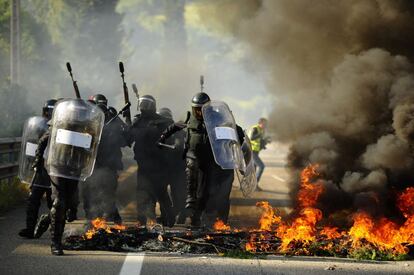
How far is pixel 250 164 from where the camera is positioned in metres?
12.1

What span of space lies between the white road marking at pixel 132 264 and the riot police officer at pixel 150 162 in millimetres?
3291

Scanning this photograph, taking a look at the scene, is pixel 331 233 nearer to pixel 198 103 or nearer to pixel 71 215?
pixel 198 103

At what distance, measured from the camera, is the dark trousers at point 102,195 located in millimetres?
12203

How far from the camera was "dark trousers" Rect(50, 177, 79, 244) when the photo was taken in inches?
360

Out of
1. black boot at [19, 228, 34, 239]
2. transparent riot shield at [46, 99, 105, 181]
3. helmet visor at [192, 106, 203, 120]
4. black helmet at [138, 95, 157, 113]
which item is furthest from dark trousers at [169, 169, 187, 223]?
transparent riot shield at [46, 99, 105, 181]

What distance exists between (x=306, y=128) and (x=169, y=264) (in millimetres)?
4826

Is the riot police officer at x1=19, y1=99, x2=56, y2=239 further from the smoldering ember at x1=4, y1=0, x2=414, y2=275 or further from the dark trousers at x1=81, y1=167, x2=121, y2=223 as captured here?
the dark trousers at x1=81, y1=167, x2=121, y2=223

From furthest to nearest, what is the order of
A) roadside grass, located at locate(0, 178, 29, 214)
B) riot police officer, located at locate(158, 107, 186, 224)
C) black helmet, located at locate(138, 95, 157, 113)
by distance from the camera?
roadside grass, located at locate(0, 178, 29, 214), riot police officer, located at locate(158, 107, 186, 224), black helmet, located at locate(138, 95, 157, 113)

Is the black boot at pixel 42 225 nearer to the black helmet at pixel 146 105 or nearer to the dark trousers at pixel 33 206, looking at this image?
the dark trousers at pixel 33 206

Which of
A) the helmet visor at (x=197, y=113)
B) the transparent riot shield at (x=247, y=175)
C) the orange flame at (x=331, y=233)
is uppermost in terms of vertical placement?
the helmet visor at (x=197, y=113)

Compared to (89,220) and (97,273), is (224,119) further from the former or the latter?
(97,273)

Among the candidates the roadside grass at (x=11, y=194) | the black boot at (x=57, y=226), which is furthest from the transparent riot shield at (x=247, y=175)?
the roadside grass at (x=11, y=194)

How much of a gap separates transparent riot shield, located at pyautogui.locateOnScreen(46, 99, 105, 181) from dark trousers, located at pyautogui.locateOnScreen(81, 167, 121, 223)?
290cm

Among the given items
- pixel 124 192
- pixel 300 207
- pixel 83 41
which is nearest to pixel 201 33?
pixel 83 41
